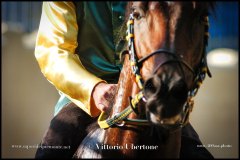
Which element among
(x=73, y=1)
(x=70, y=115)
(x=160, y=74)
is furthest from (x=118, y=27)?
(x=160, y=74)

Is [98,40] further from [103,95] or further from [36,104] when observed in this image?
[36,104]

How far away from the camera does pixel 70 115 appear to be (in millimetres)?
1414

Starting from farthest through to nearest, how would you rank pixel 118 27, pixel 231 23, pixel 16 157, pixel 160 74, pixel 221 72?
pixel 221 72 → pixel 16 157 → pixel 231 23 → pixel 118 27 → pixel 160 74

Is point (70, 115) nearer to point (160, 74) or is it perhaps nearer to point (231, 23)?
point (160, 74)

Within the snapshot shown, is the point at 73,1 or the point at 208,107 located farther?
the point at 208,107

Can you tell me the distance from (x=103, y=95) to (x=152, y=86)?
25 cm

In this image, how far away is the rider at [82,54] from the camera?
4.23ft

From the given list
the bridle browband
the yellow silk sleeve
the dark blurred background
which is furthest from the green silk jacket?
the dark blurred background

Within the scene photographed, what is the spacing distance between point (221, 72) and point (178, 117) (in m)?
1.79

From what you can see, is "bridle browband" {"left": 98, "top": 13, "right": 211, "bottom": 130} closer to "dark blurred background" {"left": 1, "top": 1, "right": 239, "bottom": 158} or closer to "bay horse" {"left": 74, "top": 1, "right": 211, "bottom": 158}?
"bay horse" {"left": 74, "top": 1, "right": 211, "bottom": 158}

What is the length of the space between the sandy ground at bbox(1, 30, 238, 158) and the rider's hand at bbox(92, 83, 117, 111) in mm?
1144

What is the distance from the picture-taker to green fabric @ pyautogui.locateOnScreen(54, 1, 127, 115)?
1449 millimetres

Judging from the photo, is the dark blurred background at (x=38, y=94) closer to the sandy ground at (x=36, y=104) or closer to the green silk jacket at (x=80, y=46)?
the sandy ground at (x=36, y=104)

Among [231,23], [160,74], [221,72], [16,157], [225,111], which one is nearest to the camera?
[160,74]
